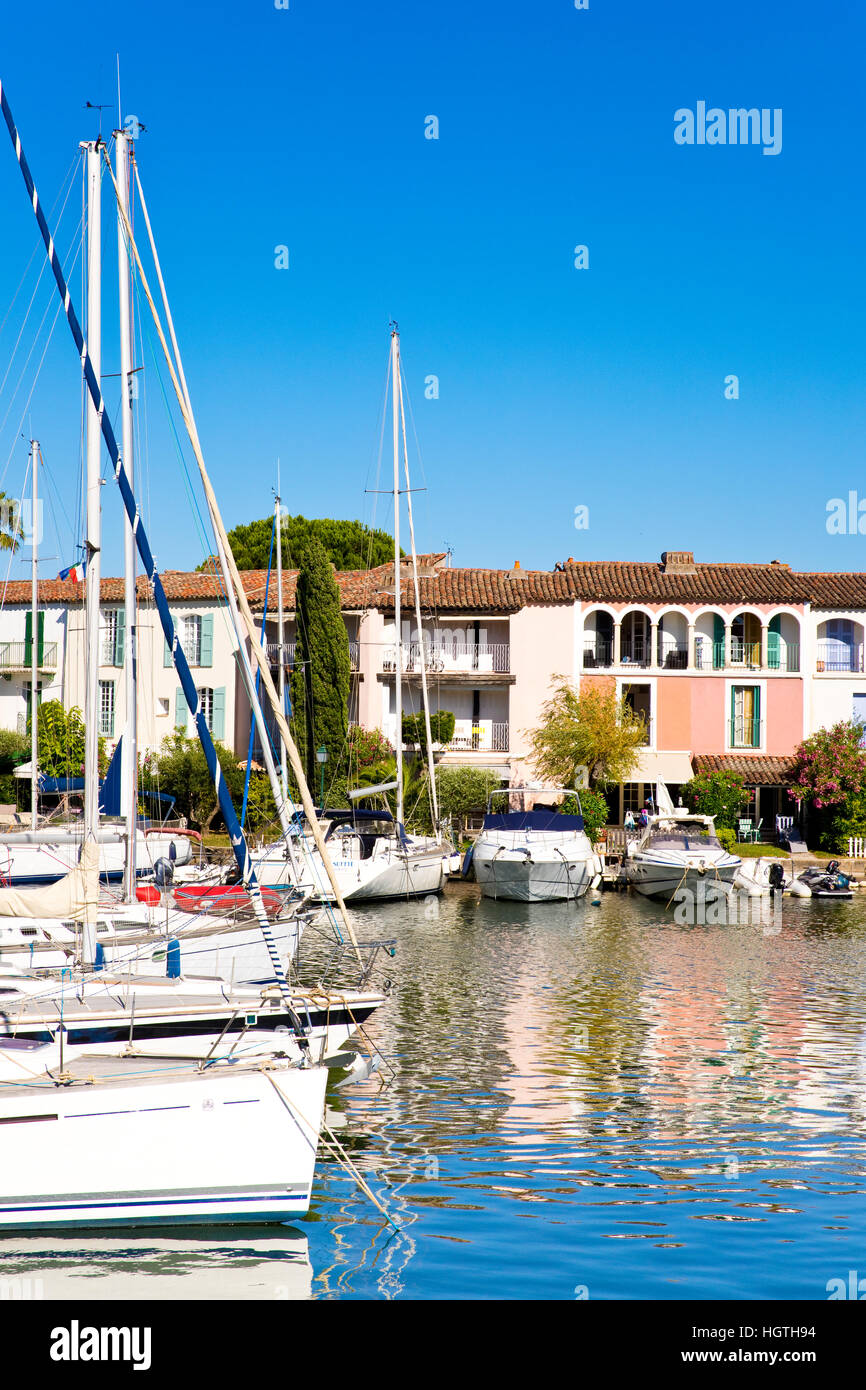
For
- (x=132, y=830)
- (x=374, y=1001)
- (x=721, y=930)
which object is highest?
(x=132, y=830)

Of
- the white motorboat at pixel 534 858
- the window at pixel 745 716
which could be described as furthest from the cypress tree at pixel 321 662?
the window at pixel 745 716

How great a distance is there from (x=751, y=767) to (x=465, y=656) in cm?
1260

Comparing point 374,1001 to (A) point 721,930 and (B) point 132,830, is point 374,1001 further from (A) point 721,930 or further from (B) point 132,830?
(A) point 721,930

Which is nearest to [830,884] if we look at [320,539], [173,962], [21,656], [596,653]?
[596,653]

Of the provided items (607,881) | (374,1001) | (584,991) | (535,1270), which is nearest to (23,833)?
(584,991)

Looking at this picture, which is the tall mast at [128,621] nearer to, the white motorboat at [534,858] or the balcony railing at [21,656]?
the white motorboat at [534,858]

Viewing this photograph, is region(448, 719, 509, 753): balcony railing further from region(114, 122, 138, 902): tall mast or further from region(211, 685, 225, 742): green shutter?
region(114, 122, 138, 902): tall mast

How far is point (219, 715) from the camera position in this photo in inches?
2159

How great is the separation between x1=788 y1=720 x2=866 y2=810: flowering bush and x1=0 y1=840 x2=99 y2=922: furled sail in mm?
35427

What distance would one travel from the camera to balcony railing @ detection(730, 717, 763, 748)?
5444 cm

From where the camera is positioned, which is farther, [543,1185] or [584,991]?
[584,991]

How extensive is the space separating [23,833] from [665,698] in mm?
30341
